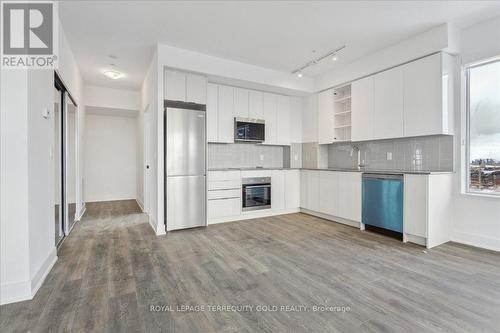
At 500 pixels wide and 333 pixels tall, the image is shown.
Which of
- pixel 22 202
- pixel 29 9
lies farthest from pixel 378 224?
pixel 29 9

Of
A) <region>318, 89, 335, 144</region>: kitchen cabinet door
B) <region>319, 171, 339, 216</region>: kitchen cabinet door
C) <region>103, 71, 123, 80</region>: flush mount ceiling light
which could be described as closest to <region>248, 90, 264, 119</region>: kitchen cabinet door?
<region>318, 89, 335, 144</region>: kitchen cabinet door

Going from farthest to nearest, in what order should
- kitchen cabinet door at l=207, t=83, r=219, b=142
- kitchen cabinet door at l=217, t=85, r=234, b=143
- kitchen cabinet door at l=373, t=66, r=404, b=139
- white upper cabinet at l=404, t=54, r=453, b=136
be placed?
1. kitchen cabinet door at l=217, t=85, r=234, b=143
2. kitchen cabinet door at l=207, t=83, r=219, b=142
3. kitchen cabinet door at l=373, t=66, r=404, b=139
4. white upper cabinet at l=404, t=54, r=453, b=136

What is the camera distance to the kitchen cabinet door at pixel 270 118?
531 centimetres

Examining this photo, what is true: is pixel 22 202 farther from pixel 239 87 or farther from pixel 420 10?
pixel 420 10

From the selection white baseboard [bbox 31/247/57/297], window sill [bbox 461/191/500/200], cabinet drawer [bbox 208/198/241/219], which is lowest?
white baseboard [bbox 31/247/57/297]

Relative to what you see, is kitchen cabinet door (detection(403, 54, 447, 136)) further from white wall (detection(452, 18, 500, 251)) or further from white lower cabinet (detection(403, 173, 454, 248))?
white lower cabinet (detection(403, 173, 454, 248))

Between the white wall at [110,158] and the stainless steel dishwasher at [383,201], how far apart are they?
21.1 ft

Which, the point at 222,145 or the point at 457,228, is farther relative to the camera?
the point at 222,145

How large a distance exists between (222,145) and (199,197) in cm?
141

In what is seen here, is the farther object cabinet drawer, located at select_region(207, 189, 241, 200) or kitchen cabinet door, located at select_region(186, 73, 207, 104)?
cabinet drawer, located at select_region(207, 189, 241, 200)

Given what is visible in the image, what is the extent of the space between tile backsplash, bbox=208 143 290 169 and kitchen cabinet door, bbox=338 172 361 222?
164 cm

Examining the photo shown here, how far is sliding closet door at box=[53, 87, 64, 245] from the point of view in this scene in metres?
3.24

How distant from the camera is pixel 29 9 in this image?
2.30m

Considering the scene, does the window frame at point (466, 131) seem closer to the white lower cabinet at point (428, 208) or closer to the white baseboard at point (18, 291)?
the white lower cabinet at point (428, 208)
